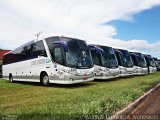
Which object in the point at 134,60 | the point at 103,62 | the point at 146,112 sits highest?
the point at 134,60

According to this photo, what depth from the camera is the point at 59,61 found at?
17234 millimetres

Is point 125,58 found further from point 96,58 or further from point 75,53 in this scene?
point 75,53

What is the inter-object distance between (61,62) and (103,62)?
6735mm

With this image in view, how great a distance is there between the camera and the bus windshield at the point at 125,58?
1110 inches

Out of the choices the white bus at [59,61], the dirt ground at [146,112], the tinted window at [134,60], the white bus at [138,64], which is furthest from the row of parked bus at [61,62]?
the dirt ground at [146,112]

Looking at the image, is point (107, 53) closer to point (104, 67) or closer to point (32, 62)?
point (104, 67)

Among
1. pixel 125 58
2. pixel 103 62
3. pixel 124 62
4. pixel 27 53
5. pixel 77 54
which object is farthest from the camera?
pixel 125 58

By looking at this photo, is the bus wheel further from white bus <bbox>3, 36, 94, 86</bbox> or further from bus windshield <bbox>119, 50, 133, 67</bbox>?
bus windshield <bbox>119, 50, 133, 67</bbox>

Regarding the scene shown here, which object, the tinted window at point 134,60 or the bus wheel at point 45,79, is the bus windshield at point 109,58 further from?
the tinted window at point 134,60

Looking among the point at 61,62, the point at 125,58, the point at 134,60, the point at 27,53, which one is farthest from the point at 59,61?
the point at 134,60

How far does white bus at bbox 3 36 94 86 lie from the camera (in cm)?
1703

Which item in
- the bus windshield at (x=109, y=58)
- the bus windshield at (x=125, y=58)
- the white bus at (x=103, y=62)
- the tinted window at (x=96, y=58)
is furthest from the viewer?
the bus windshield at (x=125, y=58)

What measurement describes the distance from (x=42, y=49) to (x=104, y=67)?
592cm

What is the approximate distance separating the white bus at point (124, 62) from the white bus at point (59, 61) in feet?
30.5
